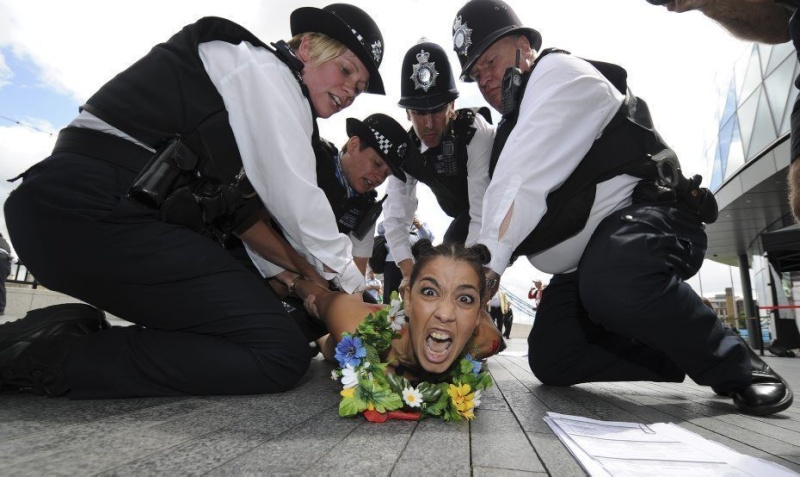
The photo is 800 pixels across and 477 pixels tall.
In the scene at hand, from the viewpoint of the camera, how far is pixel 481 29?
10.5 ft

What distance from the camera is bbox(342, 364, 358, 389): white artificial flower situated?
1961 millimetres

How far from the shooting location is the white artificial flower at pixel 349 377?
1.96m

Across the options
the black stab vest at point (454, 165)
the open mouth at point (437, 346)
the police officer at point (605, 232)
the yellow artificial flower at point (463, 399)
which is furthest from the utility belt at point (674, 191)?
the black stab vest at point (454, 165)

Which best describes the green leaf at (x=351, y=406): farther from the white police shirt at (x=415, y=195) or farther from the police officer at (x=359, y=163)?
the white police shirt at (x=415, y=195)

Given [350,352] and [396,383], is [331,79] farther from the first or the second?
[396,383]

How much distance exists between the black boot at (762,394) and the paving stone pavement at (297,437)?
6cm

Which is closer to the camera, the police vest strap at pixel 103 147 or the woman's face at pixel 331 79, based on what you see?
the police vest strap at pixel 103 147

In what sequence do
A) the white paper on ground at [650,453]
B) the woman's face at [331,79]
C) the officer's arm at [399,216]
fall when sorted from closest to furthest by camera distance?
the white paper on ground at [650,453] < the woman's face at [331,79] < the officer's arm at [399,216]

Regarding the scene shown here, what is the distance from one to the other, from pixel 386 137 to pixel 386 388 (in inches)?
92.2

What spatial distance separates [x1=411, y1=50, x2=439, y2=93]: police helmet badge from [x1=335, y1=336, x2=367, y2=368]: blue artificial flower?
8.56 feet

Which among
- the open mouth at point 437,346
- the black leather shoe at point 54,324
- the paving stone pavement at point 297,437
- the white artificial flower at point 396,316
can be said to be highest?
the white artificial flower at point 396,316

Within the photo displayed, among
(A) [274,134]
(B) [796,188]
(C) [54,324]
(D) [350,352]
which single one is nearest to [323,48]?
(A) [274,134]

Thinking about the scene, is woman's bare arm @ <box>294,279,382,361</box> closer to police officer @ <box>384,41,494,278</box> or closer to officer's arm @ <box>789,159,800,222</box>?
police officer @ <box>384,41,494,278</box>

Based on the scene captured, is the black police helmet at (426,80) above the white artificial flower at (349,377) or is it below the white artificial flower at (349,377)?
above
